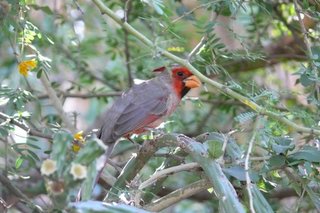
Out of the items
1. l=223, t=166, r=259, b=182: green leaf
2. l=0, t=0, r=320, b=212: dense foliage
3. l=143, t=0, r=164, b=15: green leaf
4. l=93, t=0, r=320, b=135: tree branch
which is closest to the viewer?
l=0, t=0, r=320, b=212: dense foliage

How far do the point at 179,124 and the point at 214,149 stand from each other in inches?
44.8

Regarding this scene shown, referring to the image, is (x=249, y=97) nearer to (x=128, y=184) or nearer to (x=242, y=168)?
(x=242, y=168)

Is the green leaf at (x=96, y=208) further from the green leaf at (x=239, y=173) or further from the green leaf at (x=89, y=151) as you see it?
the green leaf at (x=239, y=173)

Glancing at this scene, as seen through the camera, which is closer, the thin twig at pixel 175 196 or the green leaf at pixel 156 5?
the thin twig at pixel 175 196

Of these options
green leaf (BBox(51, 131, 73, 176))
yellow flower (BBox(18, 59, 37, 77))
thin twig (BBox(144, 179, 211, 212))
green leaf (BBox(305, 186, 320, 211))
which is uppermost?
green leaf (BBox(51, 131, 73, 176))

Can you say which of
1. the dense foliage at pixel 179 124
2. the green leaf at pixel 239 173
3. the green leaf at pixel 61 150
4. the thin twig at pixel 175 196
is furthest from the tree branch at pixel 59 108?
the green leaf at pixel 61 150

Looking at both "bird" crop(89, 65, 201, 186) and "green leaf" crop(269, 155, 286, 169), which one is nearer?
"green leaf" crop(269, 155, 286, 169)

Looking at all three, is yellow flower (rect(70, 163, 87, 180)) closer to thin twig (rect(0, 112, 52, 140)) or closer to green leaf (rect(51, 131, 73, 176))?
green leaf (rect(51, 131, 73, 176))

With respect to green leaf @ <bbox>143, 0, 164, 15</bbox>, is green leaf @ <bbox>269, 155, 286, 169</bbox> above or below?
below

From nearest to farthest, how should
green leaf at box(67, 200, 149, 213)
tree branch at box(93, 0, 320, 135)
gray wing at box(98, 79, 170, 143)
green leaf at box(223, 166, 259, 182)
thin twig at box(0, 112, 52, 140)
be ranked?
1. green leaf at box(67, 200, 149, 213)
2. green leaf at box(223, 166, 259, 182)
3. tree branch at box(93, 0, 320, 135)
4. thin twig at box(0, 112, 52, 140)
5. gray wing at box(98, 79, 170, 143)

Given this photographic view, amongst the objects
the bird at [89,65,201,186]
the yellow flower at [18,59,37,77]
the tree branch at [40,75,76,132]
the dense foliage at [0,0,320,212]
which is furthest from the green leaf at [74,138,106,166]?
the tree branch at [40,75,76,132]

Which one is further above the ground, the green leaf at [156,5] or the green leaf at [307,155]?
the green leaf at [156,5]

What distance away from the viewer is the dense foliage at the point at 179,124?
175cm

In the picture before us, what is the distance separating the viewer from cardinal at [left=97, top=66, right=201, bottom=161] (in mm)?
2803
